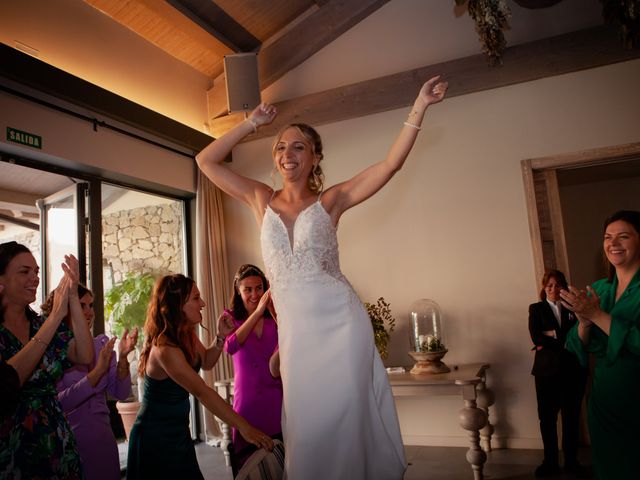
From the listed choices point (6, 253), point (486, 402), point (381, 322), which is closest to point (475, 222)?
point (381, 322)

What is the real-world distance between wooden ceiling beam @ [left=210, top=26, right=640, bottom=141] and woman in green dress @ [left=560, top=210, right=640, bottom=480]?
9.68ft

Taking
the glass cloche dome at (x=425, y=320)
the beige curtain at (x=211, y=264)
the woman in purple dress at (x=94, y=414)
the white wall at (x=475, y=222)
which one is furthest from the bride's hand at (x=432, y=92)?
the beige curtain at (x=211, y=264)

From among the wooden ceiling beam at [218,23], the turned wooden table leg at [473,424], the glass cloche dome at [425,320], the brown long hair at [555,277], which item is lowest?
the turned wooden table leg at [473,424]

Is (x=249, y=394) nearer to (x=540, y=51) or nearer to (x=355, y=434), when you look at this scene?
(x=355, y=434)

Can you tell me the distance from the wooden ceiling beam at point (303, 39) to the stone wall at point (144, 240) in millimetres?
1318

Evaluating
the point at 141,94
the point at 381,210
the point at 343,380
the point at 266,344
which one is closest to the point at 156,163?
the point at 141,94

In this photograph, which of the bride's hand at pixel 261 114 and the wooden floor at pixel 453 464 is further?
the wooden floor at pixel 453 464

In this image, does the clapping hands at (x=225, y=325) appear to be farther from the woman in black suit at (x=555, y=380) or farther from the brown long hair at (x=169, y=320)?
the woman in black suit at (x=555, y=380)

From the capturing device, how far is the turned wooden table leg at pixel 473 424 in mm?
3789

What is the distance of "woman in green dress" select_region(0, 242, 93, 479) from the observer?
1778 mm

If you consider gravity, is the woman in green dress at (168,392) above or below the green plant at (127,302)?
below

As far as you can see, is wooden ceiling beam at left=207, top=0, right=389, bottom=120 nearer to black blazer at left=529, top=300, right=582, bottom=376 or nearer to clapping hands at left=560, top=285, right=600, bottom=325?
black blazer at left=529, top=300, right=582, bottom=376

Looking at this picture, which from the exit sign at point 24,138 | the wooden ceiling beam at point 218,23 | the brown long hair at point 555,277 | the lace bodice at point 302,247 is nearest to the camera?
the lace bodice at point 302,247

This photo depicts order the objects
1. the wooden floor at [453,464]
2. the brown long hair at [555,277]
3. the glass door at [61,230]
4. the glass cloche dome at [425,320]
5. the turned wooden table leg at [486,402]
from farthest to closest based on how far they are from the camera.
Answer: the glass cloche dome at [425,320]
the turned wooden table leg at [486,402]
the glass door at [61,230]
the brown long hair at [555,277]
the wooden floor at [453,464]
